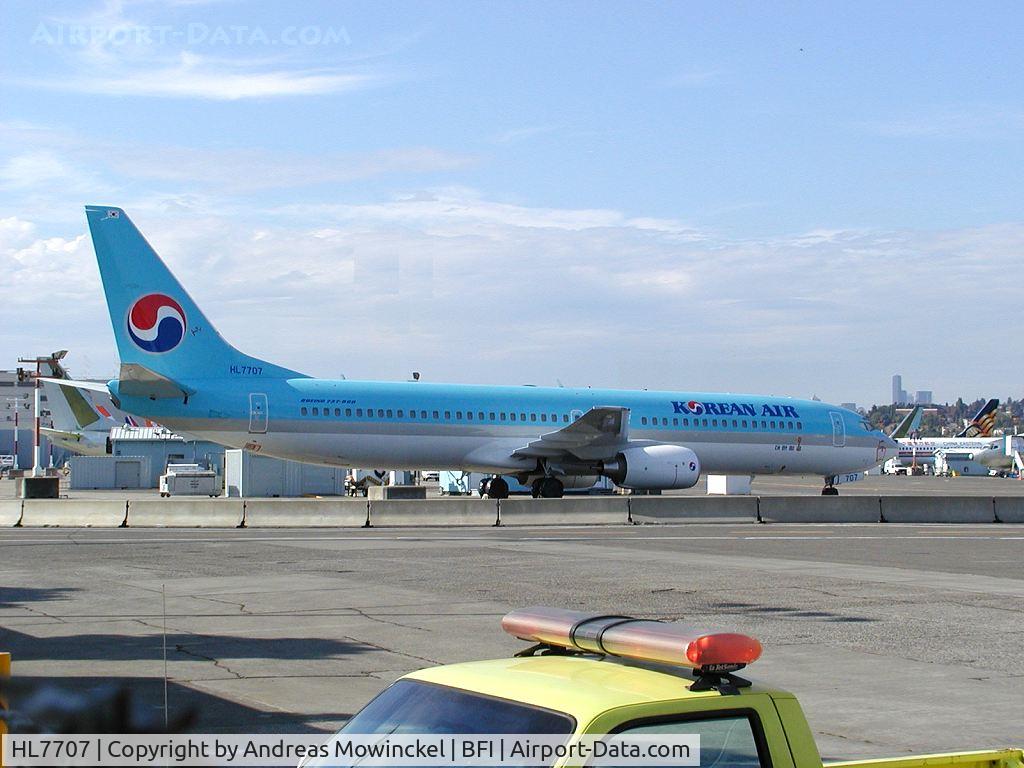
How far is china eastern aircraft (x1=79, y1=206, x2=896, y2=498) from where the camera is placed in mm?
34719

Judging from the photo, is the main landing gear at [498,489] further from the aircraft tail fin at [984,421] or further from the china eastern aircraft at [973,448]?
the aircraft tail fin at [984,421]

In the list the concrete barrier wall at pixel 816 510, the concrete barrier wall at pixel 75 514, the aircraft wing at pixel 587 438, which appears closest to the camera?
the concrete barrier wall at pixel 75 514

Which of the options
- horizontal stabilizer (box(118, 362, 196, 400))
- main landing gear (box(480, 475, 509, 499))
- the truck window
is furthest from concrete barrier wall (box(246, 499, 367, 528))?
the truck window

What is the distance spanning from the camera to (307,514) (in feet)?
101

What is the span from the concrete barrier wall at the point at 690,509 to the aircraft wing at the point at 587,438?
5.46 metres

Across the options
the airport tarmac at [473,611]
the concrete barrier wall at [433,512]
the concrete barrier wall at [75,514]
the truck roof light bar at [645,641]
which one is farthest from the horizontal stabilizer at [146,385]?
the truck roof light bar at [645,641]

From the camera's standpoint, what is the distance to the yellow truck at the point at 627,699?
3.83 m

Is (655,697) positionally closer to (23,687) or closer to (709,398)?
(23,687)

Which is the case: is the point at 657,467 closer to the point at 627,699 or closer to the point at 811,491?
the point at 811,491

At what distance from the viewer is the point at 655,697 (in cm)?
390

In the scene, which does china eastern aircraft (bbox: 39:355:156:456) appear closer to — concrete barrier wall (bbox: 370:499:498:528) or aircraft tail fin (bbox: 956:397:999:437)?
concrete barrier wall (bbox: 370:499:498:528)

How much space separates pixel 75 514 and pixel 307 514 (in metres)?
5.49

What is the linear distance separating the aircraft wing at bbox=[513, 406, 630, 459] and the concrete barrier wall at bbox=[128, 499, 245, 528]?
11.3 metres

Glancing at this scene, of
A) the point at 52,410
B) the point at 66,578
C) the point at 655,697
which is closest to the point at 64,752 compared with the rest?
the point at 655,697
